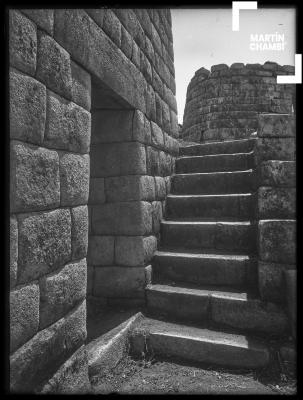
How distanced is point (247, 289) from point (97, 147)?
2380 mm

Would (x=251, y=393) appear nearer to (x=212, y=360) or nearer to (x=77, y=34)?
(x=212, y=360)

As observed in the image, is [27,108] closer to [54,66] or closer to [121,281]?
[54,66]

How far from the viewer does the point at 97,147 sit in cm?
355

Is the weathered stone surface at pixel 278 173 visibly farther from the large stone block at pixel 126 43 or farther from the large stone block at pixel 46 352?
the large stone block at pixel 46 352

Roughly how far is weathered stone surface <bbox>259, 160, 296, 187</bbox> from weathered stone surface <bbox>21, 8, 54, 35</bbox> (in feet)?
8.54

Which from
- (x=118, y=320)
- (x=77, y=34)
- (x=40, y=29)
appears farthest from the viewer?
(x=118, y=320)

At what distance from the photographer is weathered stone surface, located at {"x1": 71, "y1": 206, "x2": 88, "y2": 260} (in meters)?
2.14

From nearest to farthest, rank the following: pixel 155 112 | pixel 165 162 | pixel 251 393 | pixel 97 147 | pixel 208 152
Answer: pixel 251 393
pixel 97 147
pixel 155 112
pixel 165 162
pixel 208 152

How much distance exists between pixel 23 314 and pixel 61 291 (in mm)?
416

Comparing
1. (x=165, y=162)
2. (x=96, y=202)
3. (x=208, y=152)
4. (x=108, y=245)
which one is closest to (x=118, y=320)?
(x=108, y=245)

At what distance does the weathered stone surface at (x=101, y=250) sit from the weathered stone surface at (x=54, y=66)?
189cm

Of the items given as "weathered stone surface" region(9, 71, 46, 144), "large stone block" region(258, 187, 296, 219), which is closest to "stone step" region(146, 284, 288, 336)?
"large stone block" region(258, 187, 296, 219)

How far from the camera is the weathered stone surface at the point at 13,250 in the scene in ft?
4.85

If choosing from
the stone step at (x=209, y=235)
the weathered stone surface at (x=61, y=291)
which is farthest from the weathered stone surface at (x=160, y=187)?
the weathered stone surface at (x=61, y=291)
